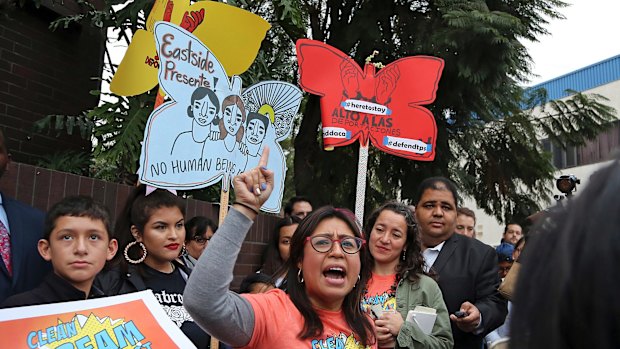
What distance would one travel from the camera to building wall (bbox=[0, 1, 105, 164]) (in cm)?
521

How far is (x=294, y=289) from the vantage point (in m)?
2.17

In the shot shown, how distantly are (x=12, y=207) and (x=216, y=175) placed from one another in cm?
105

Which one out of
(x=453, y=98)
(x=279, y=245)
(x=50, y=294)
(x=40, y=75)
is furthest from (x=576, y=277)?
(x=453, y=98)

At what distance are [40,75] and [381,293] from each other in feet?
13.5

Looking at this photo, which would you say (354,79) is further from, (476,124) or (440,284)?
(476,124)

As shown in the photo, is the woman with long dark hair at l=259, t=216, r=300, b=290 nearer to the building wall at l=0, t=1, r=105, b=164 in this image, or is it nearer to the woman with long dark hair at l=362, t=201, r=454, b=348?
the woman with long dark hair at l=362, t=201, r=454, b=348

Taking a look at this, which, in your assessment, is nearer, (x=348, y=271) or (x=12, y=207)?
(x=348, y=271)

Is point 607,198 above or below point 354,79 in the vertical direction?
below

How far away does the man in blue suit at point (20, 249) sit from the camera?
245 centimetres

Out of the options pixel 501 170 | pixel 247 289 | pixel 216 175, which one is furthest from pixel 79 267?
pixel 501 170

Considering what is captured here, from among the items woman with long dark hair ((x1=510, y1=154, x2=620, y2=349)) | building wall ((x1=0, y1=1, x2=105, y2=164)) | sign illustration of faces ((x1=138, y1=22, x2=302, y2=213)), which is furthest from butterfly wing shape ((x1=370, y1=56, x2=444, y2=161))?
woman with long dark hair ((x1=510, y1=154, x2=620, y2=349))

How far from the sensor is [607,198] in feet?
2.53

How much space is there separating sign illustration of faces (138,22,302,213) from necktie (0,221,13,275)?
654mm

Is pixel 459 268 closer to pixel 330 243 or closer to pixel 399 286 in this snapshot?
pixel 399 286
